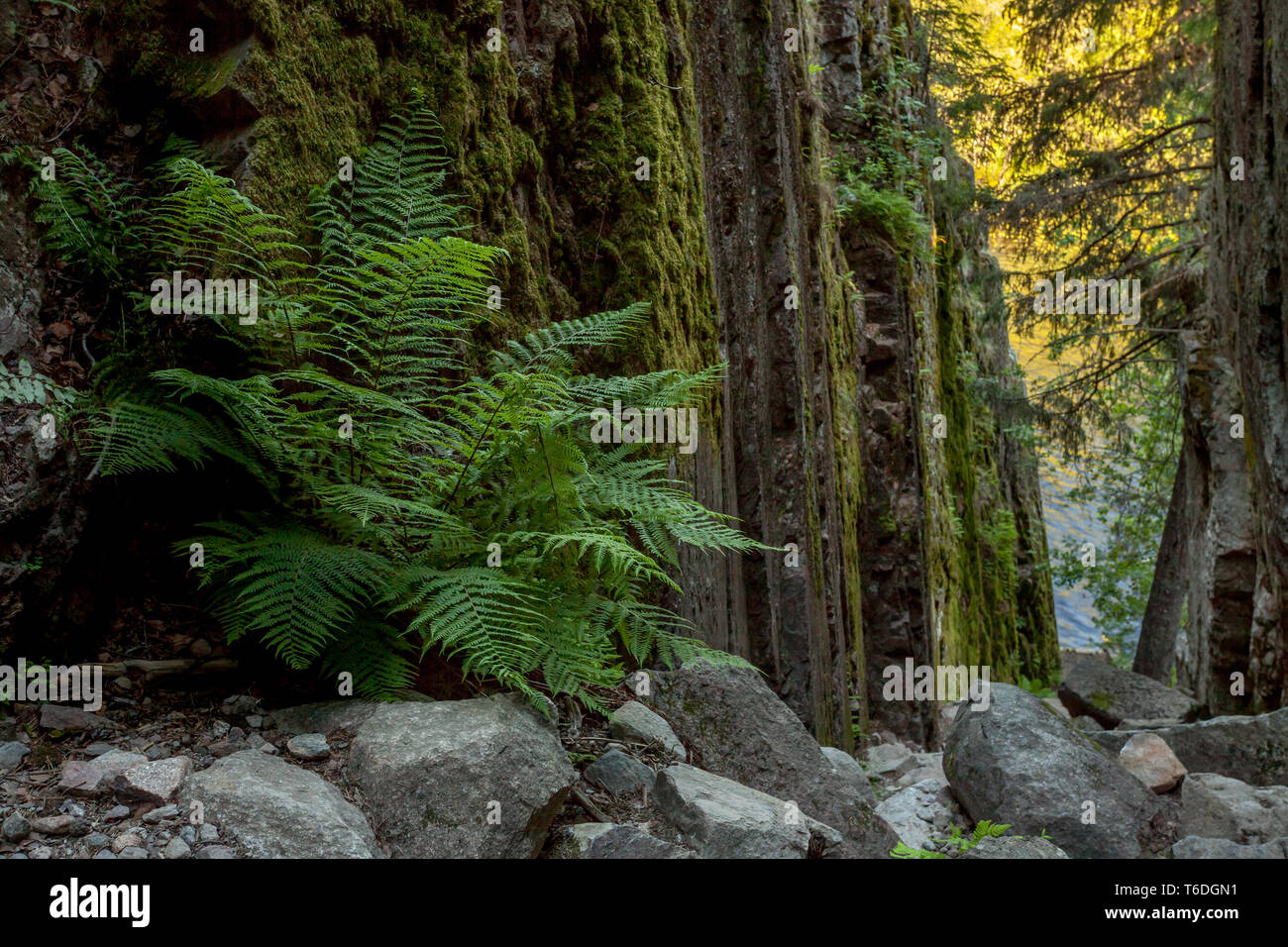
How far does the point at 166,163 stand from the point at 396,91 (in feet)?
3.13

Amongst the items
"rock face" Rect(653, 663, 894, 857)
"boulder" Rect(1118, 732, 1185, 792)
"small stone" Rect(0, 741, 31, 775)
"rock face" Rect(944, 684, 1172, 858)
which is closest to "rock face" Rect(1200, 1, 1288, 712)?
"boulder" Rect(1118, 732, 1185, 792)

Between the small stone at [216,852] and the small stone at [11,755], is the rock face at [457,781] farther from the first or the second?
the small stone at [11,755]

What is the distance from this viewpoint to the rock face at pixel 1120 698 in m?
12.2

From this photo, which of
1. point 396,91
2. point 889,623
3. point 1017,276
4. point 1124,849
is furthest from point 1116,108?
point 396,91

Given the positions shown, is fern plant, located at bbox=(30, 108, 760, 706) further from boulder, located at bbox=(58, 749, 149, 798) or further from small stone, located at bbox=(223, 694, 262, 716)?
boulder, located at bbox=(58, 749, 149, 798)

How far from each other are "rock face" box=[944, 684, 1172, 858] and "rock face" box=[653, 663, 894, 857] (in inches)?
55.4

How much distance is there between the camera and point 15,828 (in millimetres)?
2064

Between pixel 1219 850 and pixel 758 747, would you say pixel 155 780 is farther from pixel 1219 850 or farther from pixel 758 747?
pixel 1219 850

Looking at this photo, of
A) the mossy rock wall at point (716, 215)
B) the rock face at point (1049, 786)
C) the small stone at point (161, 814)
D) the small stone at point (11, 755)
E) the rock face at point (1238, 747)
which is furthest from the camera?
the rock face at point (1238, 747)

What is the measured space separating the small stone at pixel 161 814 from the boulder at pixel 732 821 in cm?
133

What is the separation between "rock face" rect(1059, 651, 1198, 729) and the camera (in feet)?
40.1

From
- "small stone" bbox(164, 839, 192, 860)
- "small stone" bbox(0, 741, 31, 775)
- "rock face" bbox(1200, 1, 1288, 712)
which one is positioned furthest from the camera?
"rock face" bbox(1200, 1, 1288, 712)

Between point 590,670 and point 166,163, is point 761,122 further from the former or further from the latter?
point 590,670

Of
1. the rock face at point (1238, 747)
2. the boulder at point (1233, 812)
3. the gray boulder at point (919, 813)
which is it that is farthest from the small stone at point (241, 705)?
the rock face at point (1238, 747)
